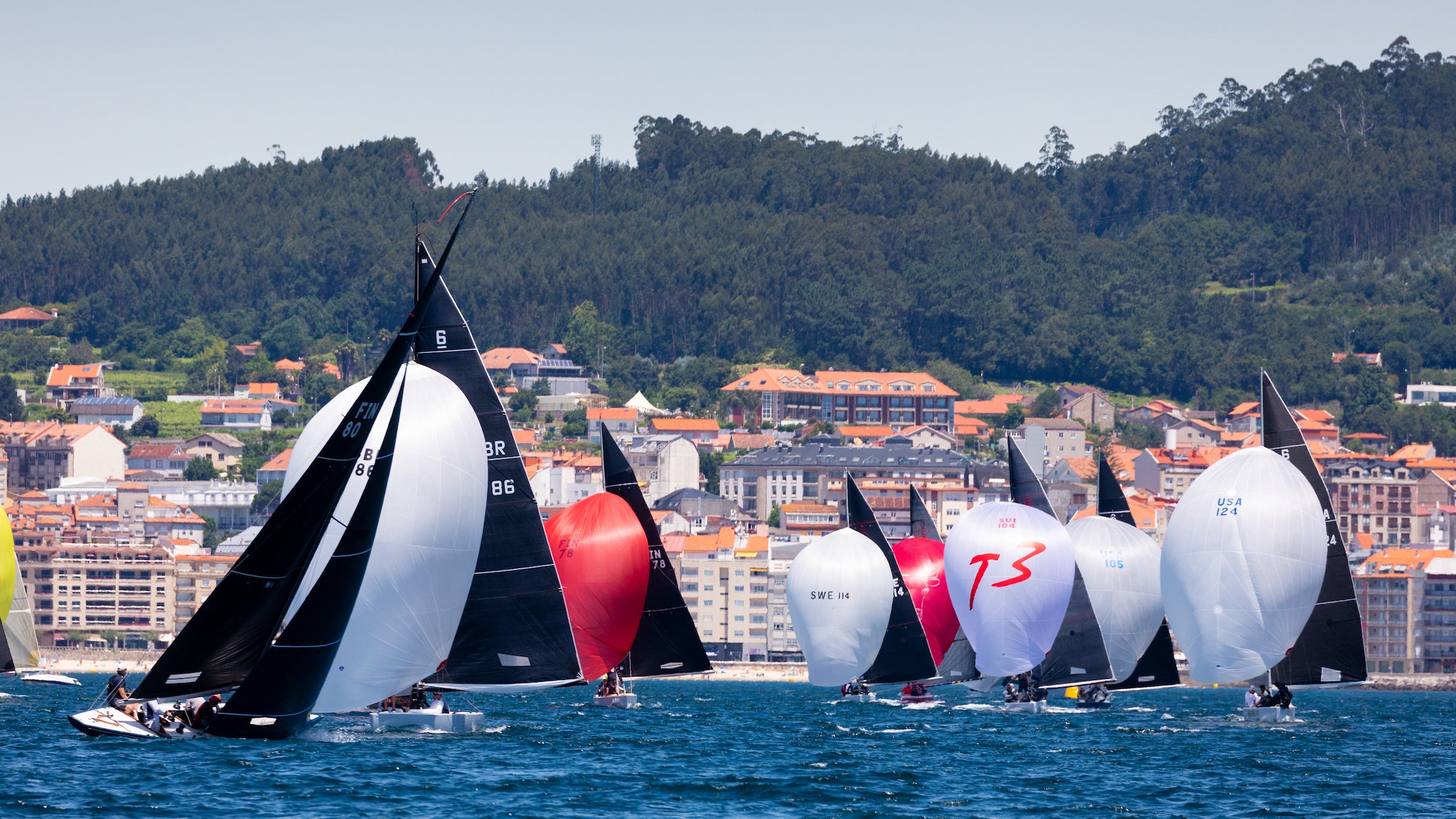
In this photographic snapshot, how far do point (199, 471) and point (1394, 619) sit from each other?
211 ft

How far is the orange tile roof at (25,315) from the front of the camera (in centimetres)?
15150

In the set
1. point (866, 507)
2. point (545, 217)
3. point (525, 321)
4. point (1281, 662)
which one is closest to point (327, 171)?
point (545, 217)

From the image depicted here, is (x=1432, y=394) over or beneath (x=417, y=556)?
over

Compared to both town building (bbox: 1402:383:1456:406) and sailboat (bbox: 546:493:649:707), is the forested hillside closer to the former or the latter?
town building (bbox: 1402:383:1456:406)

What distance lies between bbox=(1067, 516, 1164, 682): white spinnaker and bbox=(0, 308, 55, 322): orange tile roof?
124 metres

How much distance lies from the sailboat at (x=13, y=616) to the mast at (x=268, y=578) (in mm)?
12211

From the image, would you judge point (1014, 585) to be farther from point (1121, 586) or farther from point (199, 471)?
point (199, 471)

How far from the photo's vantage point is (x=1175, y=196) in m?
173

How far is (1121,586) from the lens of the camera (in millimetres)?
40781

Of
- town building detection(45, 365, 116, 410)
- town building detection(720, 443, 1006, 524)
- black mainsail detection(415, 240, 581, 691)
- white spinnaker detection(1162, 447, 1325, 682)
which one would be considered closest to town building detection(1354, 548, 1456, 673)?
town building detection(720, 443, 1006, 524)

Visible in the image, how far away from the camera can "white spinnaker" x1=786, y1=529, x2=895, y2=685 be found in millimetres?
43469

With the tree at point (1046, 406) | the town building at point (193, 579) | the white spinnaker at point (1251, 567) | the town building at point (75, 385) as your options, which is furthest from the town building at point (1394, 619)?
the town building at point (75, 385)

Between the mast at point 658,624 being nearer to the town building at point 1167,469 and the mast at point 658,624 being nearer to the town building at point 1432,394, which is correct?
the town building at point 1167,469

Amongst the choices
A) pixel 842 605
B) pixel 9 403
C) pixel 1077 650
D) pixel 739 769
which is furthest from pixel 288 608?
pixel 9 403
